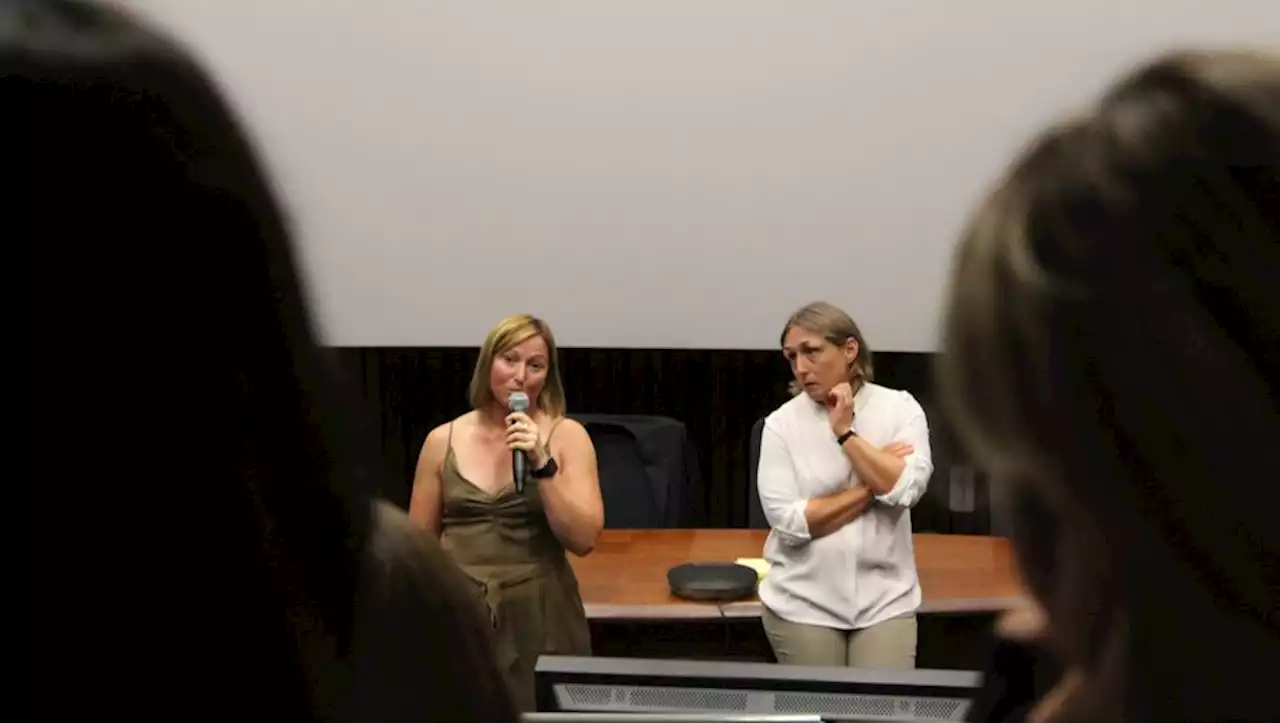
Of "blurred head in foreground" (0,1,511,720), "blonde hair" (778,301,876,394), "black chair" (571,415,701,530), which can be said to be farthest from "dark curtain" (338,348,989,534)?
"blurred head in foreground" (0,1,511,720)

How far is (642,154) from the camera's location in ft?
6.98

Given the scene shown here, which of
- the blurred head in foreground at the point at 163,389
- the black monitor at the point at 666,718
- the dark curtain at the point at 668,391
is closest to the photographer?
the blurred head in foreground at the point at 163,389

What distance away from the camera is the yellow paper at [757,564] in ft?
6.28

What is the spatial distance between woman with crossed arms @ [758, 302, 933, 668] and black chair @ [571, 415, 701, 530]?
549mm

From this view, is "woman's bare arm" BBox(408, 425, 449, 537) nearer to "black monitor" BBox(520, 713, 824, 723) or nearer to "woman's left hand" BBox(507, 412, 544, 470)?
"woman's left hand" BBox(507, 412, 544, 470)

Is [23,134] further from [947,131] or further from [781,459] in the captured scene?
[947,131]

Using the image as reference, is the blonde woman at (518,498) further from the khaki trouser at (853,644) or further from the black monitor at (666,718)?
the black monitor at (666,718)

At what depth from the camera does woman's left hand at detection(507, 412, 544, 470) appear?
5.12ft

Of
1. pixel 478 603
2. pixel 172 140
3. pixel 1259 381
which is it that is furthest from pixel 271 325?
pixel 1259 381

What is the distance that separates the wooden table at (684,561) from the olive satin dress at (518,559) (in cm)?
20

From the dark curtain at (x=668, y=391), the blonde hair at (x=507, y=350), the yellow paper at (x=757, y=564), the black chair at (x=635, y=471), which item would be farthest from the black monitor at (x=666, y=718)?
the dark curtain at (x=668, y=391)

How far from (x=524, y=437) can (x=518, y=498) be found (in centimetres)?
9

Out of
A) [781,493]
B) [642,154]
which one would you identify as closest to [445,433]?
[781,493]

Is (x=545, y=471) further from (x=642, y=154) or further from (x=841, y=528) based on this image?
(x=642, y=154)
